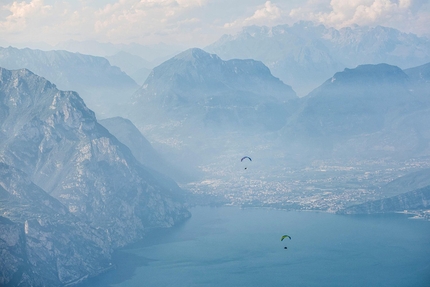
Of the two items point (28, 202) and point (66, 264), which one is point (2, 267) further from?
point (28, 202)

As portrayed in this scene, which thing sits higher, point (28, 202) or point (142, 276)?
point (28, 202)

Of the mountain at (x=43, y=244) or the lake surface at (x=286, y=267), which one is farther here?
the lake surface at (x=286, y=267)

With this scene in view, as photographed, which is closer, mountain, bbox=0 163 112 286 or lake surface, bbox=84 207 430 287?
mountain, bbox=0 163 112 286

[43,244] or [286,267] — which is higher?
[43,244]

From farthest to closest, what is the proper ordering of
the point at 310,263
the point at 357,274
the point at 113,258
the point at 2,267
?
the point at 113,258 → the point at 310,263 → the point at 357,274 → the point at 2,267

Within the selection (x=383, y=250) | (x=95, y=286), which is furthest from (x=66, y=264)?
(x=383, y=250)

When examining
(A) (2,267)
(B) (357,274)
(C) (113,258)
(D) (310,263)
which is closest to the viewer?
(A) (2,267)

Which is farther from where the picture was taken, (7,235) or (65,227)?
(65,227)

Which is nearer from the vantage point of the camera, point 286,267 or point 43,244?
point 43,244
